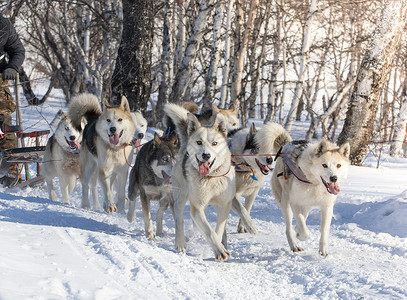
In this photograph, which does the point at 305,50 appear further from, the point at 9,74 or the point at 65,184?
the point at 9,74

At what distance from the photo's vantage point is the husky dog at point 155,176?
501 centimetres

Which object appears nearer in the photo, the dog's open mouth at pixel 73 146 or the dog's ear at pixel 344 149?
the dog's ear at pixel 344 149

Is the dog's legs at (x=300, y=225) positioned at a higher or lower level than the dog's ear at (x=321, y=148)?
lower

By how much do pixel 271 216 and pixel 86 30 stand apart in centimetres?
895

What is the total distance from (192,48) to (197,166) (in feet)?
19.4

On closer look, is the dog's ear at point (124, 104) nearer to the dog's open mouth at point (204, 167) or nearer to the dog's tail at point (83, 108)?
the dog's tail at point (83, 108)

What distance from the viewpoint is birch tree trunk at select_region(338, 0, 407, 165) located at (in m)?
8.30

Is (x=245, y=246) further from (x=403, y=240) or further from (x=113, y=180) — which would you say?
(x=113, y=180)

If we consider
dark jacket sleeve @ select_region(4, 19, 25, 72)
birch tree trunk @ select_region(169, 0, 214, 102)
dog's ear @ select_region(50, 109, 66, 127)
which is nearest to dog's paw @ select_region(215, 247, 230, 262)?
dog's ear @ select_region(50, 109, 66, 127)

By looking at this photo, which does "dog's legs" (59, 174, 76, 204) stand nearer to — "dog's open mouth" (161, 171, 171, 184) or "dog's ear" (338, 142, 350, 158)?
"dog's open mouth" (161, 171, 171, 184)

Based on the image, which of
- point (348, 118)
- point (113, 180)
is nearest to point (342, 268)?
point (113, 180)

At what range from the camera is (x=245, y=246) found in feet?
15.2

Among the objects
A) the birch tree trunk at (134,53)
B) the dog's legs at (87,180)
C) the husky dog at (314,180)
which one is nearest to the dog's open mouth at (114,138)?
the dog's legs at (87,180)

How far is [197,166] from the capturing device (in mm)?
4156
